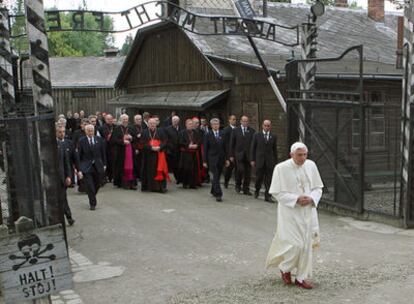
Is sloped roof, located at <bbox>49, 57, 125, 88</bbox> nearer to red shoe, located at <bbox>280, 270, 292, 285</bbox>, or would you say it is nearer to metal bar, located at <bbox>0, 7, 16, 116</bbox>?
metal bar, located at <bbox>0, 7, 16, 116</bbox>

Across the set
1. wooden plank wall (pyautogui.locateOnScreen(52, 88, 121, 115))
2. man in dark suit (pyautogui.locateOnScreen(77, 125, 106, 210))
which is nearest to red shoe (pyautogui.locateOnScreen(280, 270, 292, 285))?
man in dark suit (pyautogui.locateOnScreen(77, 125, 106, 210))

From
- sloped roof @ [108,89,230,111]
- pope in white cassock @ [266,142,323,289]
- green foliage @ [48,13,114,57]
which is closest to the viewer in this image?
pope in white cassock @ [266,142,323,289]

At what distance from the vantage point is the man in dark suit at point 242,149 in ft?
46.7

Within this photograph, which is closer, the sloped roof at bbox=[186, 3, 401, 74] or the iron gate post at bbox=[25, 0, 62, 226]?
the iron gate post at bbox=[25, 0, 62, 226]

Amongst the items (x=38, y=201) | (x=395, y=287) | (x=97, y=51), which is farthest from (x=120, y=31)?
(x=97, y=51)

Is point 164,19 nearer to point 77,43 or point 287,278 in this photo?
point 287,278

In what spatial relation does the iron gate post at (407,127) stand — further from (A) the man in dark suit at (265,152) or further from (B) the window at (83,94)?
(B) the window at (83,94)

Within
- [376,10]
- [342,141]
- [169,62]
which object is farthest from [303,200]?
[376,10]

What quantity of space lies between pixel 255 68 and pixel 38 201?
1014cm

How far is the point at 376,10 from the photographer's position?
1003 inches

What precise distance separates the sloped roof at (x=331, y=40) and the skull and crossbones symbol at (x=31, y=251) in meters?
11.8

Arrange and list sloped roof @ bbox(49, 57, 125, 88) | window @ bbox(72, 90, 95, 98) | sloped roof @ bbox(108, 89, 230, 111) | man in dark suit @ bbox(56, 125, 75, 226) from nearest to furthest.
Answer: man in dark suit @ bbox(56, 125, 75, 226) < sloped roof @ bbox(108, 89, 230, 111) < window @ bbox(72, 90, 95, 98) < sloped roof @ bbox(49, 57, 125, 88)

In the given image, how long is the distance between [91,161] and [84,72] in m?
28.7

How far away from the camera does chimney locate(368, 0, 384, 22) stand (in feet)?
83.4
